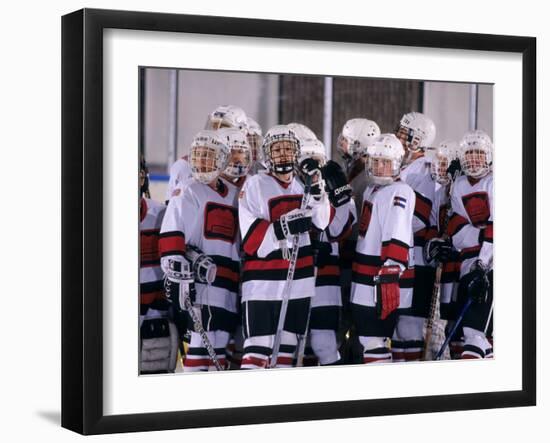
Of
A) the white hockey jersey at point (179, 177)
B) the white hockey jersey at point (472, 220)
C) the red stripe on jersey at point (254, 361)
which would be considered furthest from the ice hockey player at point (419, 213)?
the white hockey jersey at point (179, 177)

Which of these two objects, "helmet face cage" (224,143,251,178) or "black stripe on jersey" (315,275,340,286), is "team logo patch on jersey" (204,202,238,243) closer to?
"helmet face cage" (224,143,251,178)

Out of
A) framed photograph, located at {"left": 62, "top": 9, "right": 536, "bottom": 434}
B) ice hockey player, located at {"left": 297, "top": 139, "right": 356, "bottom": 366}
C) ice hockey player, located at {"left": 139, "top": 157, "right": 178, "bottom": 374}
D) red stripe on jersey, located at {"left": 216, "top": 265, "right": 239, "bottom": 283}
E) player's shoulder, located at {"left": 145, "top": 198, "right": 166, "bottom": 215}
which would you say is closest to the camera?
framed photograph, located at {"left": 62, "top": 9, "right": 536, "bottom": 434}

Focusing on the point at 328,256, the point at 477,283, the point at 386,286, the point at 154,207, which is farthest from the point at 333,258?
the point at 154,207

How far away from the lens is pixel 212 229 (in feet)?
16.4

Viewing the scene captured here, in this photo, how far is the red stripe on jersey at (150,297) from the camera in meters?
4.71

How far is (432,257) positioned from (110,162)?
1724 mm

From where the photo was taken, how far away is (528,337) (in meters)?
5.29

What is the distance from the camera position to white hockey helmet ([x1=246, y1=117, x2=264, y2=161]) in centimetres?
516

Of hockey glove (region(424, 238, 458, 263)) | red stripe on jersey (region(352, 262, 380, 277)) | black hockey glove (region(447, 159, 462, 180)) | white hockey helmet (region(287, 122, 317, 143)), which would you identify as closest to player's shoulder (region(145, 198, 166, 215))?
white hockey helmet (region(287, 122, 317, 143))

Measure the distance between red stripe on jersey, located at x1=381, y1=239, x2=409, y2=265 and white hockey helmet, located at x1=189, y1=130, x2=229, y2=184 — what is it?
78 centimetres

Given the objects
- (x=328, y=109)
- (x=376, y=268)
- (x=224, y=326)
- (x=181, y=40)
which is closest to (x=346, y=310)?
(x=376, y=268)

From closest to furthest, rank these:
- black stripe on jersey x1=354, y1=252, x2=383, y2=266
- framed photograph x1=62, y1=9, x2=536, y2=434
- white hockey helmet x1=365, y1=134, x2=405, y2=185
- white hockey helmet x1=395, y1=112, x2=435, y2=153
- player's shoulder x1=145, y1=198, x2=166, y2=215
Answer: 1. framed photograph x1=62, y1=9, x2=536, y2=434
2. player's shoulder x1=145, y1=198, x2=166, y2=215
3. black stripe on jersey x1=354, y1=252, x2=383, y2=266
4. white hockey helmet x1=365, y1=134, x2=405, y2=185
5. white hockey helmet x1=395, y1=112, x2=435, y2=153

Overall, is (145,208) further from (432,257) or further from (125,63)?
(432,257)

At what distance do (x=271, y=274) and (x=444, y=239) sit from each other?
927mm
